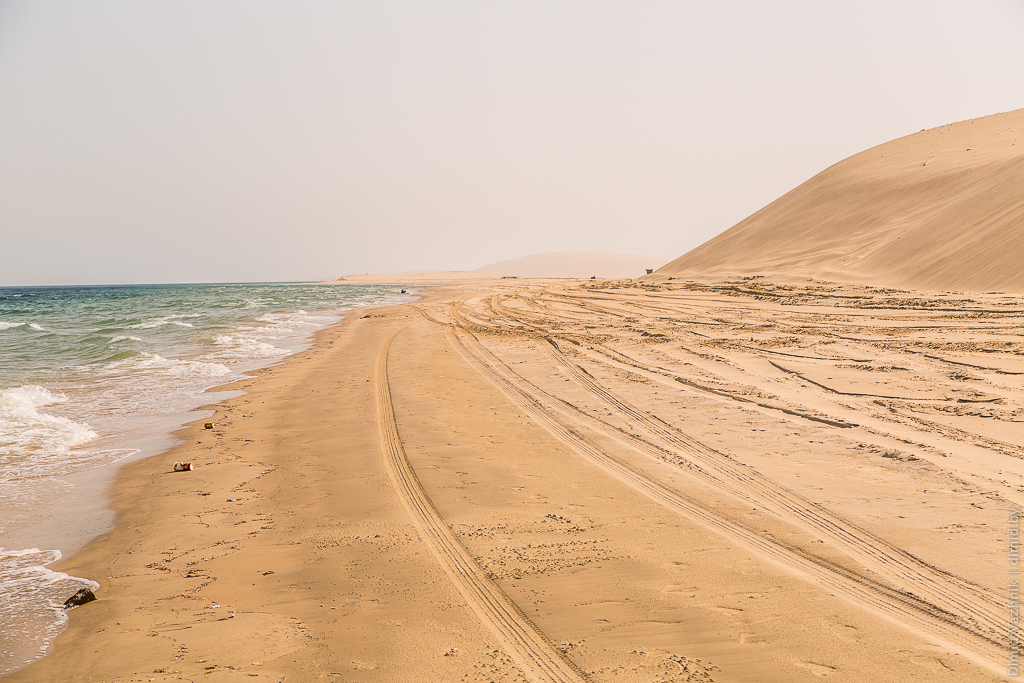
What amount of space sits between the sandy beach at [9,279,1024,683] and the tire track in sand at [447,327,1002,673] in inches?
0.8

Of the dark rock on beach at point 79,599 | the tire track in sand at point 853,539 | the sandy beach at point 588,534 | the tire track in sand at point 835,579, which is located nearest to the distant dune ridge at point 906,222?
the sandy beach at point 588,534

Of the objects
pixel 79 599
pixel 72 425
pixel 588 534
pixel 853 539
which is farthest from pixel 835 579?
pixel 72 425

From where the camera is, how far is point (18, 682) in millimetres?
3205

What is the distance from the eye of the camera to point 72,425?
30.0ft

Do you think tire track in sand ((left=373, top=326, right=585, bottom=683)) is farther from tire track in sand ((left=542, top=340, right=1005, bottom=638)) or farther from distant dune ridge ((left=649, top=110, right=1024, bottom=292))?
distant dune ridge ((left=649, top=110, right=1024, bottom=292))

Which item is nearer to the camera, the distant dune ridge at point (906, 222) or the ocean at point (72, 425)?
the ocean at point (72, 425)

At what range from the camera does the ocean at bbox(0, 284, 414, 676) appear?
13.9 ft

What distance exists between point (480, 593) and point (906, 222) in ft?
108

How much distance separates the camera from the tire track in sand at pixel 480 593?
10.1 feet

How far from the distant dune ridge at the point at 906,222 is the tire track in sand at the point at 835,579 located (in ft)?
53.7

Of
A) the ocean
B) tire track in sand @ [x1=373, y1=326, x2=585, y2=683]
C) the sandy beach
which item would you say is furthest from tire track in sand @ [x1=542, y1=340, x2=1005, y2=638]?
the ocean

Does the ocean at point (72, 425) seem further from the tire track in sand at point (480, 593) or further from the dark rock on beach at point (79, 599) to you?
the tire track in sand at point (480, 593)

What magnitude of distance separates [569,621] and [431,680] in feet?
2.85

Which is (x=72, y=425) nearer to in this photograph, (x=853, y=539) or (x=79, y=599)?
(x=79, y=599)
